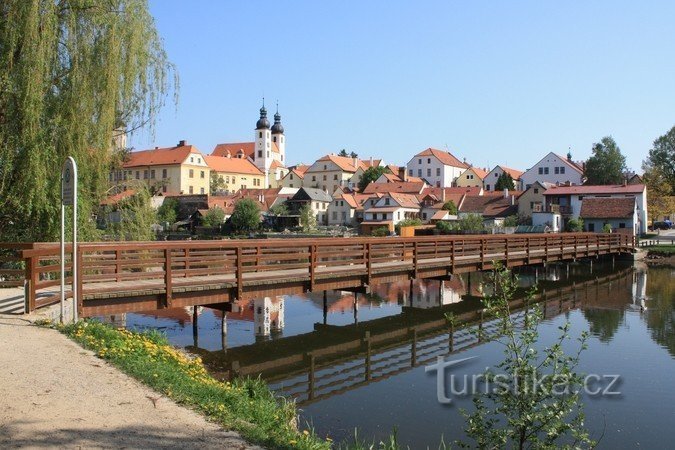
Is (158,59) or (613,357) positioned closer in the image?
(613,357)

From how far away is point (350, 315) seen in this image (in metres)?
20.7

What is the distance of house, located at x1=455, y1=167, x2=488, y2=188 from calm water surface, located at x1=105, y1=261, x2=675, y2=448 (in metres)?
86.3

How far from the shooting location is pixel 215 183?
11512 centimetres

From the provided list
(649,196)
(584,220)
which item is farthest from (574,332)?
(649,196)

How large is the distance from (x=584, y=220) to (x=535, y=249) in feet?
116

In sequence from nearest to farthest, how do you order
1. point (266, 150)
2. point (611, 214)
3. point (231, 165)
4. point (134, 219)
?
point (134, 219), point (611, 214), point (231, 165), point (266, 150)

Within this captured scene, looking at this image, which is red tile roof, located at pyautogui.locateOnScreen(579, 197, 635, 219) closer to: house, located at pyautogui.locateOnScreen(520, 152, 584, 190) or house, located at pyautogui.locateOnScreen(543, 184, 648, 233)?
house, located at pyautogui.locateOnScreen(543, 184, 648, 233)

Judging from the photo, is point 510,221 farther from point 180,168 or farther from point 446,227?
point 180,168

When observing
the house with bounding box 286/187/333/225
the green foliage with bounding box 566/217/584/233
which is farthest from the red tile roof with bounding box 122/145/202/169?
the green foliage with bounding box 566/217/584/233

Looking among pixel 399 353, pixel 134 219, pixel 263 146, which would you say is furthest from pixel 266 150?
pixel 399 353

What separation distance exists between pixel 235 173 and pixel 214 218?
43416 millimetres

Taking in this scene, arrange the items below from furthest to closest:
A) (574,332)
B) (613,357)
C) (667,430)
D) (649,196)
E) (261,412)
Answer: (649,196) < (574,332) < (613,357) < (667,430) < (261,412)

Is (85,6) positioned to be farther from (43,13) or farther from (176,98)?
(176,98)

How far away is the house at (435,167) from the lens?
112812 mm
